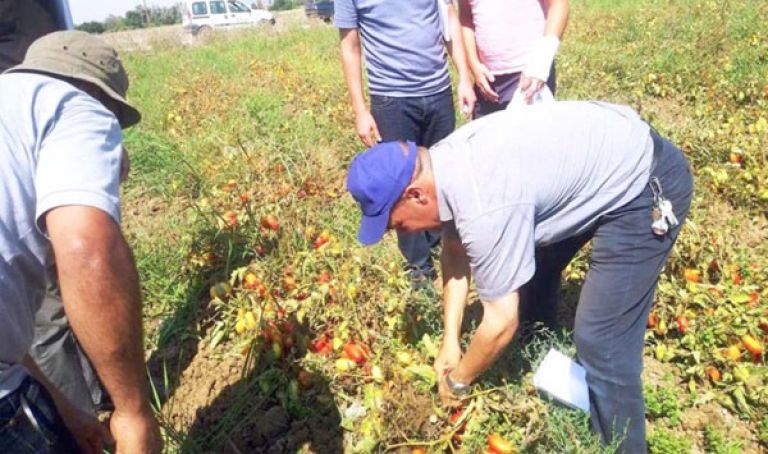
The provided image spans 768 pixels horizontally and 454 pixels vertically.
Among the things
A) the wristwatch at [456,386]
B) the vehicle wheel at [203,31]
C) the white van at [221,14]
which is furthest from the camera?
the white van at [221,14]

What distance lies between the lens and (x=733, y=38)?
6.14m

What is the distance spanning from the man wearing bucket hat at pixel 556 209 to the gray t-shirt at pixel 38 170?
682mm

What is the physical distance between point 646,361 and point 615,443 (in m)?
0.82

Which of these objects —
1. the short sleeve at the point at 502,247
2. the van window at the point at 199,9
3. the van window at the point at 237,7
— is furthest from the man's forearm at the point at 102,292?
the van window at the point at 237,7

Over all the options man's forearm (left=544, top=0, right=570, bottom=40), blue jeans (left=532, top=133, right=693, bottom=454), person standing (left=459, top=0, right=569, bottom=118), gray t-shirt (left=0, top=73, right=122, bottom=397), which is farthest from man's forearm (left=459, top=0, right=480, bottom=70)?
gray t-shirt (left=0, top=73, right=122, bottom=397)

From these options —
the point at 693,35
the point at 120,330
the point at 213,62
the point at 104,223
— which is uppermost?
the point at 104,223

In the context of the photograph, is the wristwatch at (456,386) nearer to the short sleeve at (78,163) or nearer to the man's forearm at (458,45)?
the short sleeve at (78,163)

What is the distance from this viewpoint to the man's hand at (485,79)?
2740 mm

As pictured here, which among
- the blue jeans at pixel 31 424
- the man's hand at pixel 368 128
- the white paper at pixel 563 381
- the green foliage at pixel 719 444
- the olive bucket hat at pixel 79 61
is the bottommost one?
the green foliage at pixel 719 444

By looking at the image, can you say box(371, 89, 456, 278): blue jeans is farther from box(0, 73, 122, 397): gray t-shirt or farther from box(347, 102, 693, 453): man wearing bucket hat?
box(0, 73, 122, 397): gray t-shirt

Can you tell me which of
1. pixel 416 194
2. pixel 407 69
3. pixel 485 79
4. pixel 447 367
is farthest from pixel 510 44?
pixel 447 367

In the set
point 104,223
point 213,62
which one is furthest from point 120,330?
point 213,62

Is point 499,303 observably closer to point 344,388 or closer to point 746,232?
point 344,388

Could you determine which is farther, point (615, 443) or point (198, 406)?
point (198, 406)
